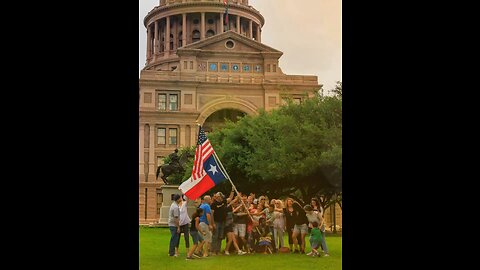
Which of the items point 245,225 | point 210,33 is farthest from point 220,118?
point 245,225

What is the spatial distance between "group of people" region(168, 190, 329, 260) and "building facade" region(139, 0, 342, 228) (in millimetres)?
698

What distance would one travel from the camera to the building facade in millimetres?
11922

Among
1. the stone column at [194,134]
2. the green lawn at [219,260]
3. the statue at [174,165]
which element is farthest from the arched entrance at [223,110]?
the green lawn at [219,260]

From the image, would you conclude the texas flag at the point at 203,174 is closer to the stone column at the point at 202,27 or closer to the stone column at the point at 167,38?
the stone column at the point at 202,27

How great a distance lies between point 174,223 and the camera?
36.2 feet

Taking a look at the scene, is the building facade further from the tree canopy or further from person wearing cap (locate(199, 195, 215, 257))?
person wearing cap (locate(199, 195, 215, 257))

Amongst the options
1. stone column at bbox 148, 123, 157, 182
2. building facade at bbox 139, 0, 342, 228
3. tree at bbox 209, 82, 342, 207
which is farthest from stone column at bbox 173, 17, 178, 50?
tree at bbox 209, 82, 342, 207

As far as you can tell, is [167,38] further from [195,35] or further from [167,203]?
[167,203]

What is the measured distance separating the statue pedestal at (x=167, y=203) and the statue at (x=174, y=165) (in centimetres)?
23

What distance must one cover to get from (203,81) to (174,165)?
1.60 meters

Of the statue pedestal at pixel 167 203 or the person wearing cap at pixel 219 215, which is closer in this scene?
the statue pedestal at pixel 167 203

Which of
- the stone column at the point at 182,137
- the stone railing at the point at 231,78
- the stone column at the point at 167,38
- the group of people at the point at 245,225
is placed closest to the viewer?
the group of people at the point at 245,225

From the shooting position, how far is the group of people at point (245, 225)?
1105 centimetres
